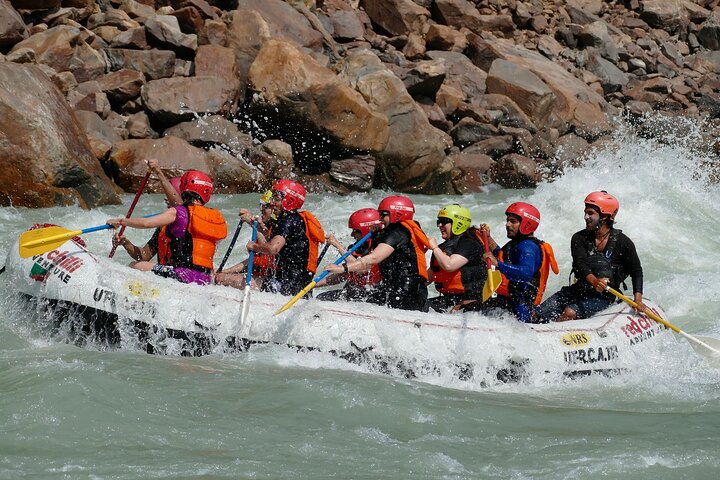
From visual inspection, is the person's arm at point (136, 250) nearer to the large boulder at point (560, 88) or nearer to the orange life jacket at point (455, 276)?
the orange life jacket at point (455, 276)

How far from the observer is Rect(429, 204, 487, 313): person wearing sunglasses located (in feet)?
25.0

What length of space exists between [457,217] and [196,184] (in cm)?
219

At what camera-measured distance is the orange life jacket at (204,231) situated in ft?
24.5

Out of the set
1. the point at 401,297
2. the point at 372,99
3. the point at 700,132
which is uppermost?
the point at 401,297

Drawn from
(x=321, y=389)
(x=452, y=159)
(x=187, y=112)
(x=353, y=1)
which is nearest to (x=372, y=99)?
(x=452, y=159)

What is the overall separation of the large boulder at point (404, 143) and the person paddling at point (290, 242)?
312 inches

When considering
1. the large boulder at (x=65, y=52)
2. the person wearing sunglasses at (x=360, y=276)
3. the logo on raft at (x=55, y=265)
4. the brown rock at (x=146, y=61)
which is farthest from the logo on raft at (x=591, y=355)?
the large boulder at (x=65, y=52)

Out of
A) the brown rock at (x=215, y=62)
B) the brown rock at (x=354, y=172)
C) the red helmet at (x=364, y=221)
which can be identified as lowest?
the brown rock at (x=354, y=172)

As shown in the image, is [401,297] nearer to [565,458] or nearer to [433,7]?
[565,458]

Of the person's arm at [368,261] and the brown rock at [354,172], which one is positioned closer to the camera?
the person's arm at [368,261]

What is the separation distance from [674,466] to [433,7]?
799 inches

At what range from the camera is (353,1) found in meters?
23.2

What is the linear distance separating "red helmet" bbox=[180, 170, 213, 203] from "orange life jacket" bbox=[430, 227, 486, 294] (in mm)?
1999

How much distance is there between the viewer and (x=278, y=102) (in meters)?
15.3
